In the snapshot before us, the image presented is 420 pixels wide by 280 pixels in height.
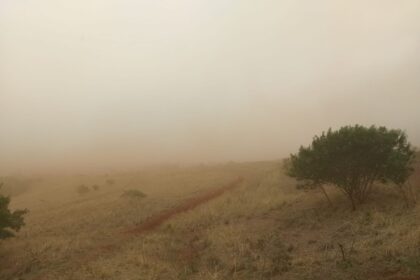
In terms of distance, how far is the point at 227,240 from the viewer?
27.4 meters

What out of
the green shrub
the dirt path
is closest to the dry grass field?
the dirt path

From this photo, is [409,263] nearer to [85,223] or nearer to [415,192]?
[415,192]

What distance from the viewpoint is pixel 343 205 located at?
33719 mm

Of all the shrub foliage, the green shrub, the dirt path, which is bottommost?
the dirt path

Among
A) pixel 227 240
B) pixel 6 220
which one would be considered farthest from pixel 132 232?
pixel 227 240

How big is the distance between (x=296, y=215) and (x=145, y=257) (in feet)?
43.8

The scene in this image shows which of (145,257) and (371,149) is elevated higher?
(371,149)

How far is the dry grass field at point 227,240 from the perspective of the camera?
20172mm

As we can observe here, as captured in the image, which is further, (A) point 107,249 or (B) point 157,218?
(B) point 157,218

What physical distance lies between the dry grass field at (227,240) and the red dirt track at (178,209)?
301 mm

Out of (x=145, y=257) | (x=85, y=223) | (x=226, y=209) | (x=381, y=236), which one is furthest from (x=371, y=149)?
(x=85, y=223)

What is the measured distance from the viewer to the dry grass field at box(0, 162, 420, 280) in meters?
20.2

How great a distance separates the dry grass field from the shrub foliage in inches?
60.8

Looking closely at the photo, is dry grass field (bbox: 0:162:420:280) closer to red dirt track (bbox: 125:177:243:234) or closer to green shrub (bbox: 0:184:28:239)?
red dirt track (bbox: 125:177:243:234)
